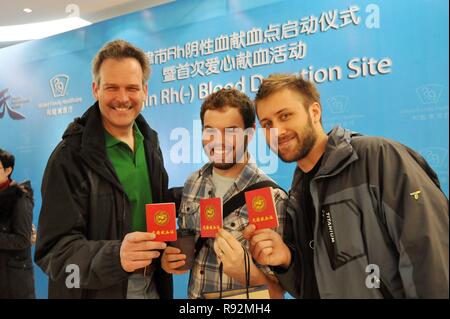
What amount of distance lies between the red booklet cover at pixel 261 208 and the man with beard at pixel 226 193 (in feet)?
0.21

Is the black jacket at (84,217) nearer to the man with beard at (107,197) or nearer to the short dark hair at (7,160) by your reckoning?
the man with beard at (107,197)

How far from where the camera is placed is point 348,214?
1.61m

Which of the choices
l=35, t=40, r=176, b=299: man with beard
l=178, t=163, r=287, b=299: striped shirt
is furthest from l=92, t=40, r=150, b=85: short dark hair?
l=178, t=163, r=287, b=299: striped shirt

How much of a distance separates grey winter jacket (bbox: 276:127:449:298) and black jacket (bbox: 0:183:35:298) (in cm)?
172

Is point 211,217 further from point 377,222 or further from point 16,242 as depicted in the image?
point 16,242

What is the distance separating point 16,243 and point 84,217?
0.70m

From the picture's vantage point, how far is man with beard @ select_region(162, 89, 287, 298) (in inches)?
70.6

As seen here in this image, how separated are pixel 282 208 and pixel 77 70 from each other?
148 cm

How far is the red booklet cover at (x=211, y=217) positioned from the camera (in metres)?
1.81

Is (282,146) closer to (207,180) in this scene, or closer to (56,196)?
(207,180)

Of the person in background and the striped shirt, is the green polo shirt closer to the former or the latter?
→ the striped shirt

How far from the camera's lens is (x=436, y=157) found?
1601 mm

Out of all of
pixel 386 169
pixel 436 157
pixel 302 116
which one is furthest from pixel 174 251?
pixel 436 157

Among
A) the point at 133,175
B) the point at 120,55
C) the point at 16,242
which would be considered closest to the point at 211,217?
the point at 133,175
